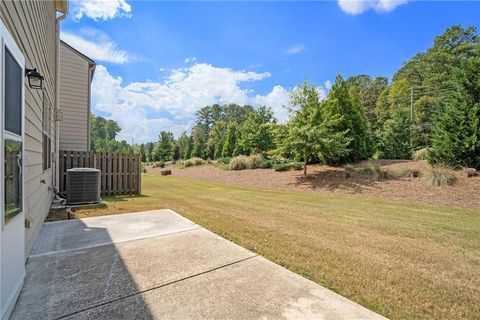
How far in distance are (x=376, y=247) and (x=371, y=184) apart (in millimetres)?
6951

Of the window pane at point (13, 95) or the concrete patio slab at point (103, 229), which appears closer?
the window pane at point (13, 95)

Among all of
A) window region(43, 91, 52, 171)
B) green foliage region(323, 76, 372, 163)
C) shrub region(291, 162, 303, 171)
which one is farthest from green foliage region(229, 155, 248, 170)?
window region(43, 91, 52, 171)

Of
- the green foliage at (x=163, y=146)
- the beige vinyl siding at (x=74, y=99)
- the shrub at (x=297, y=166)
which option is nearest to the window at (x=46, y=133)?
the beige vinyl siding at (x=74, y=99)

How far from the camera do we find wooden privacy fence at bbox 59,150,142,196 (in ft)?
24.2

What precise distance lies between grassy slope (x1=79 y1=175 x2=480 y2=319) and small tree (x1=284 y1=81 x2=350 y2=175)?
202 inches

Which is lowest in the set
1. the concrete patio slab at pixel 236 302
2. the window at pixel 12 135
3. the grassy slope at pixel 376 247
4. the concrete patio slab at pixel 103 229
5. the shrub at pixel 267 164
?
the grassy slope at pixel 376 247

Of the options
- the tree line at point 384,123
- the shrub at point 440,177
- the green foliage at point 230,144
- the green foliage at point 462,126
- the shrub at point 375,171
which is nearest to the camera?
the shrub at point 440,177

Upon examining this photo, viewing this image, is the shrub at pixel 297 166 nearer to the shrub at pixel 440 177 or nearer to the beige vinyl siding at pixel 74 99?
the shrub at pixel 440 177

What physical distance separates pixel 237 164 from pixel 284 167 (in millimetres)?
4534

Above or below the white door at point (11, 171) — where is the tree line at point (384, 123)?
above

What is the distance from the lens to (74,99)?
32.9ft

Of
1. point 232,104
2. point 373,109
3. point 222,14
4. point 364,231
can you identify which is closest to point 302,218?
point 364,231

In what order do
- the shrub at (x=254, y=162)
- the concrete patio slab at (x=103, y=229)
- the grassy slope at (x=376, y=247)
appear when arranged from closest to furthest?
the grassy slope at (x=376, y=247)
the concrete patio slab at (x=103, y=229)
the shrub at (x=254, y=162)

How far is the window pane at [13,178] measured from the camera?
5.91ft
